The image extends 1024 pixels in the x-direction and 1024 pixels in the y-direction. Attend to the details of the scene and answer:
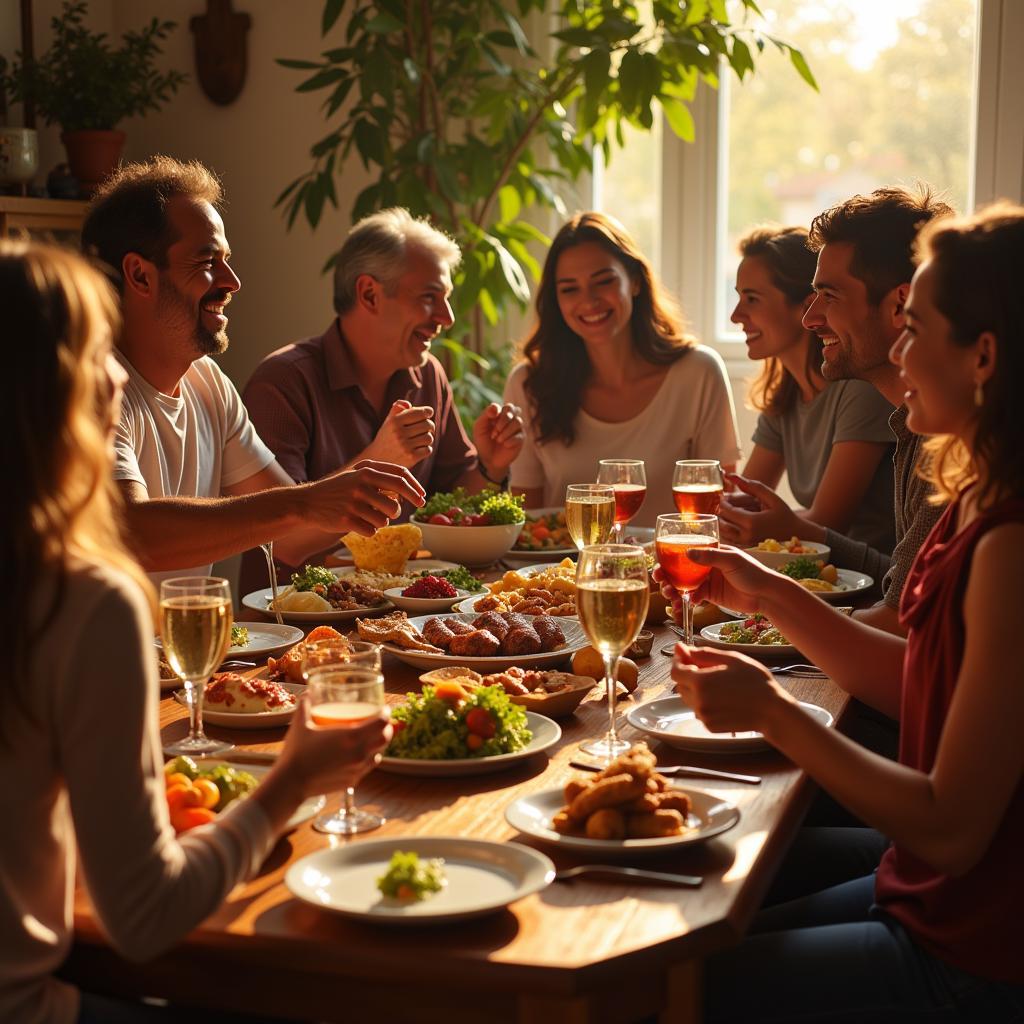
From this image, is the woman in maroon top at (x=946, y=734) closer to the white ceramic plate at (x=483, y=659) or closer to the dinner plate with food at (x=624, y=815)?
the dinner plate with food at (x=624, y=815)

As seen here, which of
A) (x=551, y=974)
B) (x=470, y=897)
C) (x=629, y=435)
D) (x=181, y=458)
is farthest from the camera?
(x=629, y=435)

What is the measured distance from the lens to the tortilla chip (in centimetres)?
257

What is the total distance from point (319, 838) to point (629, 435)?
8.04ft

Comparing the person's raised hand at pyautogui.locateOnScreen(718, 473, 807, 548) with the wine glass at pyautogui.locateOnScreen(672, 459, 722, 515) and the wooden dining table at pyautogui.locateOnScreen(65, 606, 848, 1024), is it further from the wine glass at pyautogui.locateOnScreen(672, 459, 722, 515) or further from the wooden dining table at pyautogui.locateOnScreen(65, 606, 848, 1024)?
the wooden dining table at pyautogui.locateOnScreen(65, 606, 848, 1024)

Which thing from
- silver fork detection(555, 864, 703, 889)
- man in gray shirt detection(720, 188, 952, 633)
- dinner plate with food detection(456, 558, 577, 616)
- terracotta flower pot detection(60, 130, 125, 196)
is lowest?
dinner plate with food detection(456, 558, 577, 616)

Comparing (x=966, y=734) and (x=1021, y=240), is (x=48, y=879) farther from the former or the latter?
(x=1021, y=240)

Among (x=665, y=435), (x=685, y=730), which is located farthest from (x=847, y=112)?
(x=685, y=730)

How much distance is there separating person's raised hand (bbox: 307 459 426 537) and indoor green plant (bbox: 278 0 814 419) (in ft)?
7.09

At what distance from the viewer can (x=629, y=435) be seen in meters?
3.65

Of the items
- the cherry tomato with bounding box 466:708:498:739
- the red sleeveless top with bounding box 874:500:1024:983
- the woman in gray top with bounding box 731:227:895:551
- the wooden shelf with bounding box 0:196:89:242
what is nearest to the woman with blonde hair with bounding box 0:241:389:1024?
the cherry tomato with bounding box 466:708:498:739

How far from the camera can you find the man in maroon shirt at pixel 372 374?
3307mm

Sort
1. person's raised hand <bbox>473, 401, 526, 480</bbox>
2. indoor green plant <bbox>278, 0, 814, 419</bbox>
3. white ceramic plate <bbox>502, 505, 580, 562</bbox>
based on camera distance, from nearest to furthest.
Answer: white ceramic plate <bbox>502, 505, 580, 562</bbox> < person's raised hand <bbox>473, 401, 526, 480</bbox> < indoor green plant <bbox>278, 0, 814, 419</bbox>

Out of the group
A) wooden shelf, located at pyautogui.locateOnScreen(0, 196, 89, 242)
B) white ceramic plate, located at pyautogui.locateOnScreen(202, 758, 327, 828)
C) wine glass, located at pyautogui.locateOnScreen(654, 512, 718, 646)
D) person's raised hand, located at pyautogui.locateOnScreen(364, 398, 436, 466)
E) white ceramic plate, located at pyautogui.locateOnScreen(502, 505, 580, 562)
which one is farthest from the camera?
wooden shelf, located at pyautogui.locateOnScreen(0, 196, 89, 242)

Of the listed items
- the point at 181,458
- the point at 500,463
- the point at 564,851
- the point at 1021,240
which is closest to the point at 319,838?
the point at 564,851
